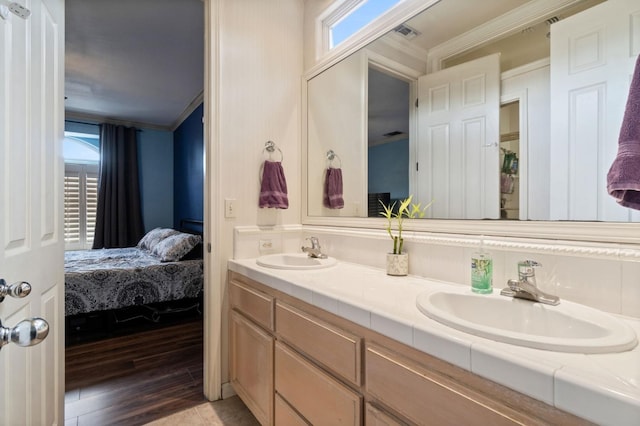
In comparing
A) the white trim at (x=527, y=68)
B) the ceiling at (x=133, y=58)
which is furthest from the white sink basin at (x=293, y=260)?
the ceiling at (x=133, y=58)

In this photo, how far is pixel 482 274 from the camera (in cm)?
106

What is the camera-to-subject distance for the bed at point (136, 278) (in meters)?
2.61

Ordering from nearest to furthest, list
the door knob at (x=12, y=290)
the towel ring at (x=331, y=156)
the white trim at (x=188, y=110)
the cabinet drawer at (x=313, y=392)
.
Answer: the door knob at (x=12, y=290) → the cabinet drawer at (x=313, y=392) → the towel ring at (x=331, y=156) → the white trim at (x=188, y=110)

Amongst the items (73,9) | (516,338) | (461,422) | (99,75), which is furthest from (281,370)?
(99,75)

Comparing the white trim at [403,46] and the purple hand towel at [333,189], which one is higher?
the white trim at [403,46]

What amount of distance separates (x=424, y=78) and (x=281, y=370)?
4.82ft

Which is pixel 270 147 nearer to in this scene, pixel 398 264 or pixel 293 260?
pixel 293 260

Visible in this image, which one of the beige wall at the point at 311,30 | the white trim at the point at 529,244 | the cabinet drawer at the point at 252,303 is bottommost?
the cabinet drawer at the point at 252,303

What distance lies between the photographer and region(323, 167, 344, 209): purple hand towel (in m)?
1.98

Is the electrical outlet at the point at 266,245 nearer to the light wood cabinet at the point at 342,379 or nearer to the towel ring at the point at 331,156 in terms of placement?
the light wood cabinet at the point at 342,379

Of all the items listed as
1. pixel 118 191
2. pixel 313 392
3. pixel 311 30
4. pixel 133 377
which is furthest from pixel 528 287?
pixel 118 191

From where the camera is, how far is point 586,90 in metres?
0.98

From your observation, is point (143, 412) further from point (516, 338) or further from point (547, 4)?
point (547, 4)

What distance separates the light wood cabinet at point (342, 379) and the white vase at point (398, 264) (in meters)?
0.45
